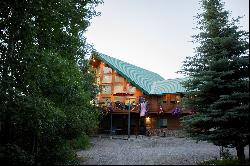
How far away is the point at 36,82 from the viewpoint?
1416 centimetres

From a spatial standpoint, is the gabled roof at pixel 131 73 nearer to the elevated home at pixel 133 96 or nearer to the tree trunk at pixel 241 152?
the elevated home at pixel 133 96

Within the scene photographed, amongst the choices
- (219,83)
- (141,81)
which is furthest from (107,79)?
(219,83)

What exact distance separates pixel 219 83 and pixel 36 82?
9.33 m

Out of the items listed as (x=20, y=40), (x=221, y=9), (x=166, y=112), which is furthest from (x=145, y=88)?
(x=20, y=40)

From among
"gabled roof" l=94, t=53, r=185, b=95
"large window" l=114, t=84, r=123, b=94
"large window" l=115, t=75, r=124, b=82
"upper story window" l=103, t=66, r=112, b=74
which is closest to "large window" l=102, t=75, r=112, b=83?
"upper story window" l=103, t=66, r=112, b=74

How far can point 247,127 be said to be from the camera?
49.1 feet

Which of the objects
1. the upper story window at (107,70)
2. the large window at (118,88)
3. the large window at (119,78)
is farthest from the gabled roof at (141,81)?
the large window at (118,88)

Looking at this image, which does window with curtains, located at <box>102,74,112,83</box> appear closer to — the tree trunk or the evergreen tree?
the evergreen tree

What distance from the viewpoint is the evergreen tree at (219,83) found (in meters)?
15.1

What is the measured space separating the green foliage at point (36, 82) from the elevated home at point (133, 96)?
23269 mm

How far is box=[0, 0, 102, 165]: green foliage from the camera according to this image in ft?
42.6

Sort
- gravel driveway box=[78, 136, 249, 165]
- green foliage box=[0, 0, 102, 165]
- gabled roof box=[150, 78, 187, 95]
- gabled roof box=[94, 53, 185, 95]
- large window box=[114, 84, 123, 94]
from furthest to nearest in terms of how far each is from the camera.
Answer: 1. large window box=[114, 84, 123, 94]
2. gabled roof box=[94, 53, 185, 95]
3. gabled roof box=[150, 78, 187, 95]
4. gravel driveway box=[78, 136, 249, 165]
5. green foliage box=[0, 0, 102, 165]

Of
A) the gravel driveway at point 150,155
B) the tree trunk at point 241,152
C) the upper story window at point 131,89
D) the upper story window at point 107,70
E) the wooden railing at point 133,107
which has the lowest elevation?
the gravel driveway at point 150,155

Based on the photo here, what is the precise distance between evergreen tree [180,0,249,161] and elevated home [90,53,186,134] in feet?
75.1
